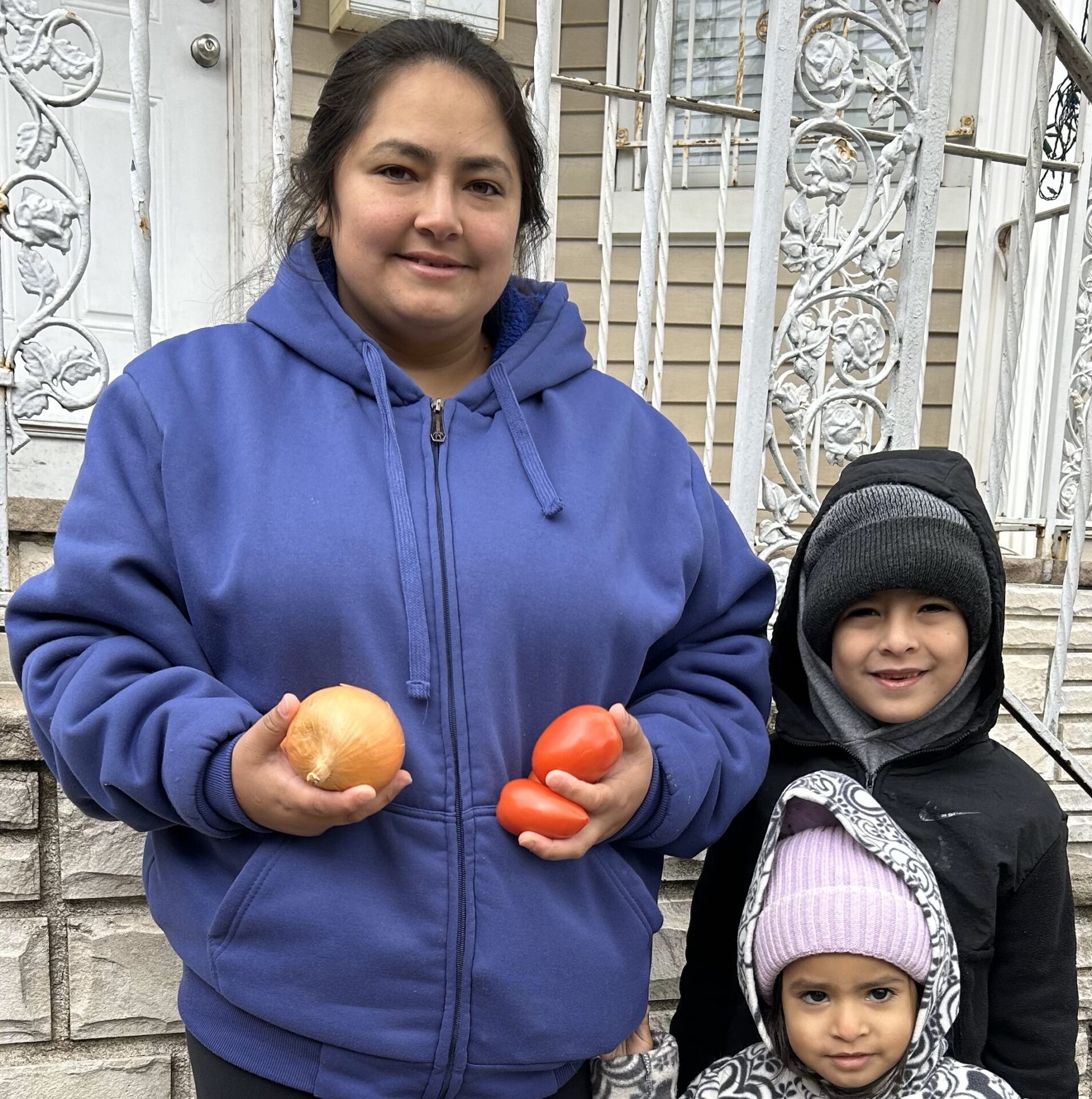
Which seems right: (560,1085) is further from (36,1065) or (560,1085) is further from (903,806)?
(36,1065)

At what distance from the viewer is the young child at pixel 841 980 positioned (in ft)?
4.81

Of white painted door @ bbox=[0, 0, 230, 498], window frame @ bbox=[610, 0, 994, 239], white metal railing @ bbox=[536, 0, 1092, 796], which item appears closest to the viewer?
white metal railing @ bbox=[536, 0, 1092, 796]

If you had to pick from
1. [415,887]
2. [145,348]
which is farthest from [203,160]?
[415,887]

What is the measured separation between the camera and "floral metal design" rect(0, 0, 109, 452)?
1.81 metres

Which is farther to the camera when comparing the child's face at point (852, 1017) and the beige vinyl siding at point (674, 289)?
the beige vinyl siding at point (674, 289)

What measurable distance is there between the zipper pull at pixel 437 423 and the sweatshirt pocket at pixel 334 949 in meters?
0.54

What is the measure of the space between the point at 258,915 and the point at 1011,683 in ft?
8.47

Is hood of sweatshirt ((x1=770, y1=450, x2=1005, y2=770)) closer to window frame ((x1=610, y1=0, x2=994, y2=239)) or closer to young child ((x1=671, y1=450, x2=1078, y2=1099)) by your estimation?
young child ((x1=671, y1=450, x2=1078, y2=1099))

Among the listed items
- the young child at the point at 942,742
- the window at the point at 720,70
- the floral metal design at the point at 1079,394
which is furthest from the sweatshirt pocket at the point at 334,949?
the window at the point at 720,70

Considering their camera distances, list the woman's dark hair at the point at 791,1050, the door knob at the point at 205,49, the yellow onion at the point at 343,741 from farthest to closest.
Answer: the door knob at the point at 205,49, the woman's dark hair at the point at 791,1050, the yellow onion at the point at 343,741

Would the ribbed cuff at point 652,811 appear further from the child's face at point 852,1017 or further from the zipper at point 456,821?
the child's face at point 852,1017

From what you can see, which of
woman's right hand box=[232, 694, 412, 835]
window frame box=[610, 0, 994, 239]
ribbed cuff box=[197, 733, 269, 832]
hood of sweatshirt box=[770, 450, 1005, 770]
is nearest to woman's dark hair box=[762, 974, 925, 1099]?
hood of sweatshirt box=[770, 450, 1005, 770]

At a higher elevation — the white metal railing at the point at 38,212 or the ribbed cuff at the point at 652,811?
the white metal railing at the point at 38,212

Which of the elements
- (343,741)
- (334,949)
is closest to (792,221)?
(343,741)
